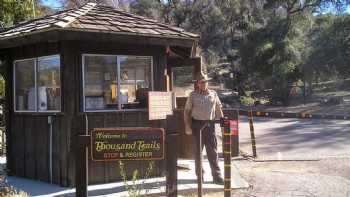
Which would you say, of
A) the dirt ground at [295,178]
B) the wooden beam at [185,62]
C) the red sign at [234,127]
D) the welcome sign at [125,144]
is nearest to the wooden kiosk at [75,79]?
the wooden beam at [185,62]

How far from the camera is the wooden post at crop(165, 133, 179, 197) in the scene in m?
6.86

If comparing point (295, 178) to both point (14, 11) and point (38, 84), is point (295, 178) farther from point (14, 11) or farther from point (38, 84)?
point (14, 11)

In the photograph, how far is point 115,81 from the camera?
962 centimetres

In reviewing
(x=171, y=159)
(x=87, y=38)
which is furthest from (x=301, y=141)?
(x=171, y=159)

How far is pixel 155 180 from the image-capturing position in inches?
381

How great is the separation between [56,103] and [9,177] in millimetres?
2138

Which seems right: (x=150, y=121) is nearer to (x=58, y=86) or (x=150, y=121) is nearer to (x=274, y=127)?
(x=58, y=86)

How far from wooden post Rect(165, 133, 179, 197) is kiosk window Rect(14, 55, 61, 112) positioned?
10.8 feet

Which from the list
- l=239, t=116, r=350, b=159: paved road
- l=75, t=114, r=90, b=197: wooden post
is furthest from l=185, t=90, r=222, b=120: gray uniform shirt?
l=239, t=116, r=350, b=159: paved road

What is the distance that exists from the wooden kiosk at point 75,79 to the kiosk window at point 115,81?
18mm

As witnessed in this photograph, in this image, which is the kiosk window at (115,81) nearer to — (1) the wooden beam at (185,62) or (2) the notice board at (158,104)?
(2) the notice board at (158,104)

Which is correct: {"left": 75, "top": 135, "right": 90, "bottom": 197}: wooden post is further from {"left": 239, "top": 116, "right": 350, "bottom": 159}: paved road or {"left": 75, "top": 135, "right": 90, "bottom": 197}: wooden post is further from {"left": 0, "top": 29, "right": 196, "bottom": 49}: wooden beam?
Answer: {"left": 239, "top": 116, "right": 350, "bottom": 159}: paved road

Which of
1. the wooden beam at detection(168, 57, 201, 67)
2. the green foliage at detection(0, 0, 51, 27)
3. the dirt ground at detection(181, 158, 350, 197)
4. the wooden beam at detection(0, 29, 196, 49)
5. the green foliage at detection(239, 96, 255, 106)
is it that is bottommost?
the dirt ground at detection(181, 158, 350, 197)

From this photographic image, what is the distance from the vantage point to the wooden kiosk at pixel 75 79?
907 cm
